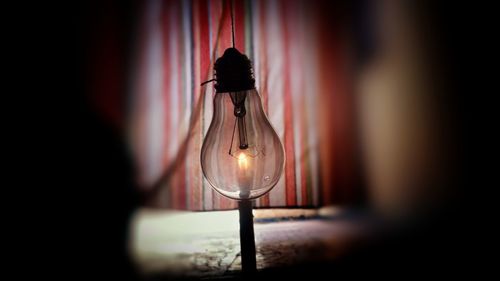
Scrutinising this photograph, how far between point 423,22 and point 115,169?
1125mm

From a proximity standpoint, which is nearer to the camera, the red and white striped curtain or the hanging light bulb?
the hanging light bulb

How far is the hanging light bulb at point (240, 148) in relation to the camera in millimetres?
621

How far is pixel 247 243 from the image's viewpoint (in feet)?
1.92

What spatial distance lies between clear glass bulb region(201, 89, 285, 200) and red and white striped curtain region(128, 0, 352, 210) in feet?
1.21

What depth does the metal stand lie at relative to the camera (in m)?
0.58

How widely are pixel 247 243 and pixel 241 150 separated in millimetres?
176

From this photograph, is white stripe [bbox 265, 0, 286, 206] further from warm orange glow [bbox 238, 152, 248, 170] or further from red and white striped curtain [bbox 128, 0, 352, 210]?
warm orange glow [bbox 238, 152, 248, 170]

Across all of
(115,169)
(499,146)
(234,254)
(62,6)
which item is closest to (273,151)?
(234,254)

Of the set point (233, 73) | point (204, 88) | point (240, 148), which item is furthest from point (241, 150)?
point (204, 88)

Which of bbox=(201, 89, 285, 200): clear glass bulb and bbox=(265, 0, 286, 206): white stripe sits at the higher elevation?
bbox=(265, 0, 286, 206): white stripe

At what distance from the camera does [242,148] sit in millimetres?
634

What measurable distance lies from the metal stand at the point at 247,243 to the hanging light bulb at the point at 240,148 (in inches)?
1.3

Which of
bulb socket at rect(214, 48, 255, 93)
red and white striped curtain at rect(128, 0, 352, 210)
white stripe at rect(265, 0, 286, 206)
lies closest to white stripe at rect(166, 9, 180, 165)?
red and white striped curtain at rect(128, 0, 352, 210)

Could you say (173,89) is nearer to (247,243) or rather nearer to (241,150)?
(241,150)
